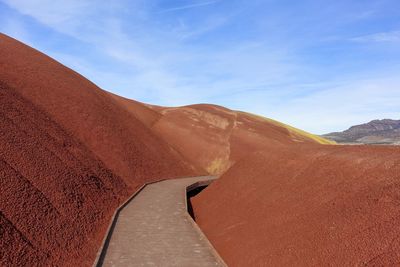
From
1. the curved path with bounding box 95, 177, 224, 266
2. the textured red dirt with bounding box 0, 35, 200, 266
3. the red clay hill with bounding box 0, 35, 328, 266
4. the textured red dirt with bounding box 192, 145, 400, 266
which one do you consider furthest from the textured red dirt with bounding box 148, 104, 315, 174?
the curved path with bounding box 95, 177, 224, 266

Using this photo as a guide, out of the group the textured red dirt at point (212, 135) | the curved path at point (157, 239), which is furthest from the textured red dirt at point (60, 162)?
the textured red dirt at point (212, 135)

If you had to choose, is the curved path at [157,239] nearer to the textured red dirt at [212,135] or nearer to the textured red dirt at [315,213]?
the textured red dirt at [315,213]

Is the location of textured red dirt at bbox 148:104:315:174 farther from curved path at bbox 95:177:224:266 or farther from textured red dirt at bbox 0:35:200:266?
curved path at bbox 95:177:224:266

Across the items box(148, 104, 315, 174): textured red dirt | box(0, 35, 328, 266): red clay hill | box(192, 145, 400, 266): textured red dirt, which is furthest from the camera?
box(148, 104, 315, 174): textured red dirt

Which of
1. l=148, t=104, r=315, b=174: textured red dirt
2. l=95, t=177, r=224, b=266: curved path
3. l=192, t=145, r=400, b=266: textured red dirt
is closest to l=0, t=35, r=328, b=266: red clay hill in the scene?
l=148, t=104, r=315, b=174: textured red dirt

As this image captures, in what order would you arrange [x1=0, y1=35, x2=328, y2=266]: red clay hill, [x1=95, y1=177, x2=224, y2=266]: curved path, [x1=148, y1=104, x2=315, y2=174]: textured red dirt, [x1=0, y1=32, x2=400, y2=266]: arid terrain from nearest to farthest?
[x1=0, y1=32, x2=400, y2=266]: arid terrain
[x1=95, y1=177, x2=224, y2=266]: curved path
[x1=0, y1=35, x2=328, y2=266]: red clay hill
[x1=148, y1=104, x2=315, y2=174]: textured red dirt

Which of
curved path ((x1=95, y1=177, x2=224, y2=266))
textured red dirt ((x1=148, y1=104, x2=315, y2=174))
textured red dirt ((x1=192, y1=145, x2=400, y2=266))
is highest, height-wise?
textured red dirt ((x1=148, y1=104, x2=315, y2=174))

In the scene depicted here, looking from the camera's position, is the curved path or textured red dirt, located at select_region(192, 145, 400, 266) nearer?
textured red dirt, located at select_region(192, 145, 400, 266)

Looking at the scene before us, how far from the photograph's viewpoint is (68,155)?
65.5 feet

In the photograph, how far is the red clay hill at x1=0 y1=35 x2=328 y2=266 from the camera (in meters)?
11.8

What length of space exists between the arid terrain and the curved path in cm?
102

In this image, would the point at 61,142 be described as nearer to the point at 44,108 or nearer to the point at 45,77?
the point at 44,108

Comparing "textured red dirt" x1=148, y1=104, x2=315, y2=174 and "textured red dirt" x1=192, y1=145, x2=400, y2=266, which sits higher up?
"textured red dirt" x1=148, y1=104, x2=315, y2=174

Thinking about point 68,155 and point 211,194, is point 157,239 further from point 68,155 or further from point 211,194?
point 68,155
